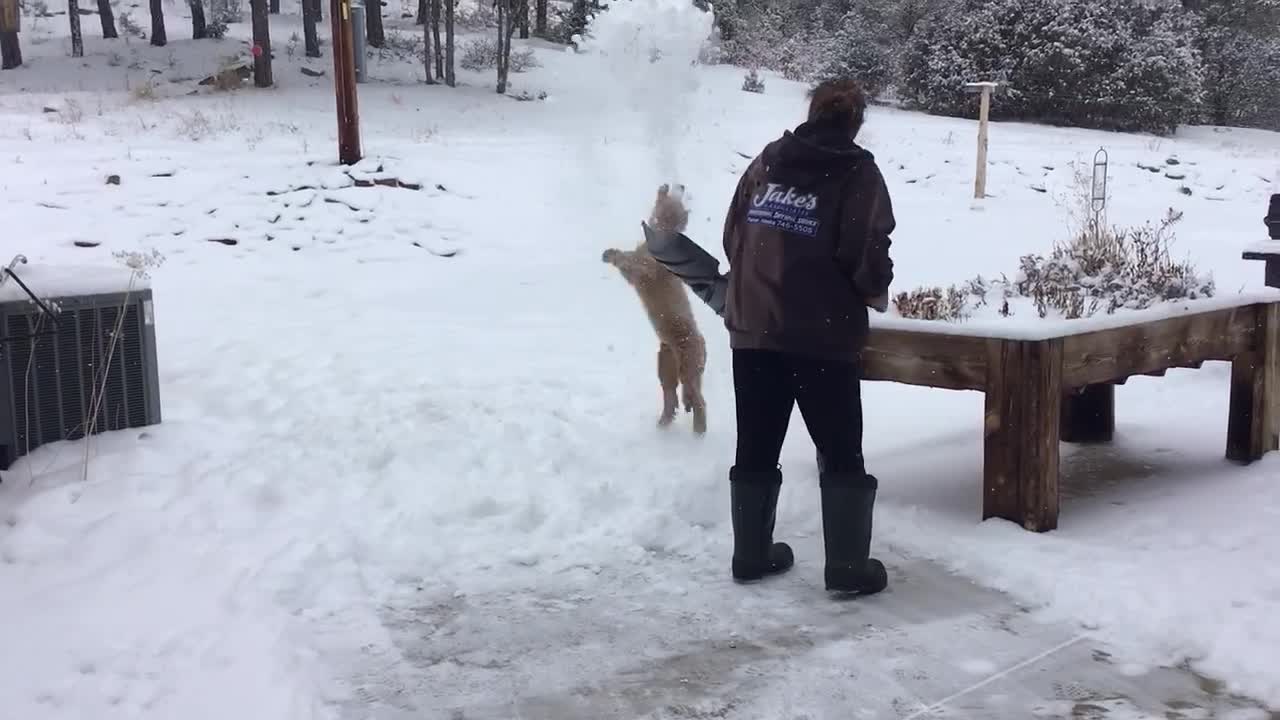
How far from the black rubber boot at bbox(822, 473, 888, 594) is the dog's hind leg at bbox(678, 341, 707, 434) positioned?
219 centimetres

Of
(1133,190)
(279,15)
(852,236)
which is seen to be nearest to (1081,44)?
(1133,190)

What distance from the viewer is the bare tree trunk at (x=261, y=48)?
22.9 m

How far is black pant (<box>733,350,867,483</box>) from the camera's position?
388 centimetres

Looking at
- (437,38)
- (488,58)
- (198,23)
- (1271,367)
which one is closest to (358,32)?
(437,38)

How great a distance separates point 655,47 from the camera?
23.0ft

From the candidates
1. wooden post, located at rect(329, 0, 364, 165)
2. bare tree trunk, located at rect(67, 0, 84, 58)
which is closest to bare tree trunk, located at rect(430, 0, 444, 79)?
bare tree trunk, located at rect(67, 0, 84, 58)

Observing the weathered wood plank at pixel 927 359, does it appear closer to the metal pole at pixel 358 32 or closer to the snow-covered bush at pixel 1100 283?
the snow-covered bush at pixel 1100 283

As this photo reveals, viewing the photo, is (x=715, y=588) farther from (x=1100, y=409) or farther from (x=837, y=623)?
(x=1100, y=409)

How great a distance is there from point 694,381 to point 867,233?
258cm

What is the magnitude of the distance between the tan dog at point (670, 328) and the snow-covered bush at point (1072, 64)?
18.7 metres

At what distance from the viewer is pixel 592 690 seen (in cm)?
327

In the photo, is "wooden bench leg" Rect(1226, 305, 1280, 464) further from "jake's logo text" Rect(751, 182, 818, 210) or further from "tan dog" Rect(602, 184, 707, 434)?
"jake's logo text" Rect(751, 182, 818, 210)

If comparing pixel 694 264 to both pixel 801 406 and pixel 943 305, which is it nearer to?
pixel 801 406

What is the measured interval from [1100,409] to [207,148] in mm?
12657
